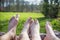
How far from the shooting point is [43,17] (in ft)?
4.26

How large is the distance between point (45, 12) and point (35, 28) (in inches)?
26.1

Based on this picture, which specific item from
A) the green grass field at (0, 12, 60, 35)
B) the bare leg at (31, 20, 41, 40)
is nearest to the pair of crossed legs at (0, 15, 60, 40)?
the bare leg at (31, 20, 41, 40)

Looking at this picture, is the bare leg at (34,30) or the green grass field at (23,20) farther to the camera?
the green grass field at (23,20)

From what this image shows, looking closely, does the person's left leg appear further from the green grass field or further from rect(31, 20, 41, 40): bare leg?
the green grass field

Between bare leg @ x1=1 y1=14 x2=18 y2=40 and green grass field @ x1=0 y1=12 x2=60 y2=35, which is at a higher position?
bare leg @ x1=1 y1=14 x2=18 y2=40

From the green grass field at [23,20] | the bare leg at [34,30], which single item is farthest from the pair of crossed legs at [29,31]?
the green grass field at [23,20]

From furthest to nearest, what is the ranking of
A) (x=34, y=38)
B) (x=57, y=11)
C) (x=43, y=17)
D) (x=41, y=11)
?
1. (x=43, y=17)
2. (x=41, y=11)
3. (x=57, y=11)
4. (x=34, y=38)

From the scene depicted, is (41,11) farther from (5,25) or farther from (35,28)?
(35,28)

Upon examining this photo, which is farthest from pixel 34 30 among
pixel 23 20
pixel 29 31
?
pixel 23 20

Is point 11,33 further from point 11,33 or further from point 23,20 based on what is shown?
point 23,20

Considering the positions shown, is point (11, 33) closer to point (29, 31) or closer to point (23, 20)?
point (29, 31)

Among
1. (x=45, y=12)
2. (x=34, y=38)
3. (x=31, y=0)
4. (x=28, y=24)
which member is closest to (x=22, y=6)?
(x=31, y=0)

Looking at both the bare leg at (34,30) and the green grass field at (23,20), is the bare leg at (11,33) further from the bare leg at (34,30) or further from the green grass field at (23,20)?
the green grass field at (23,20)

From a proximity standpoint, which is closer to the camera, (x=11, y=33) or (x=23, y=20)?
(x=11, y=33)
